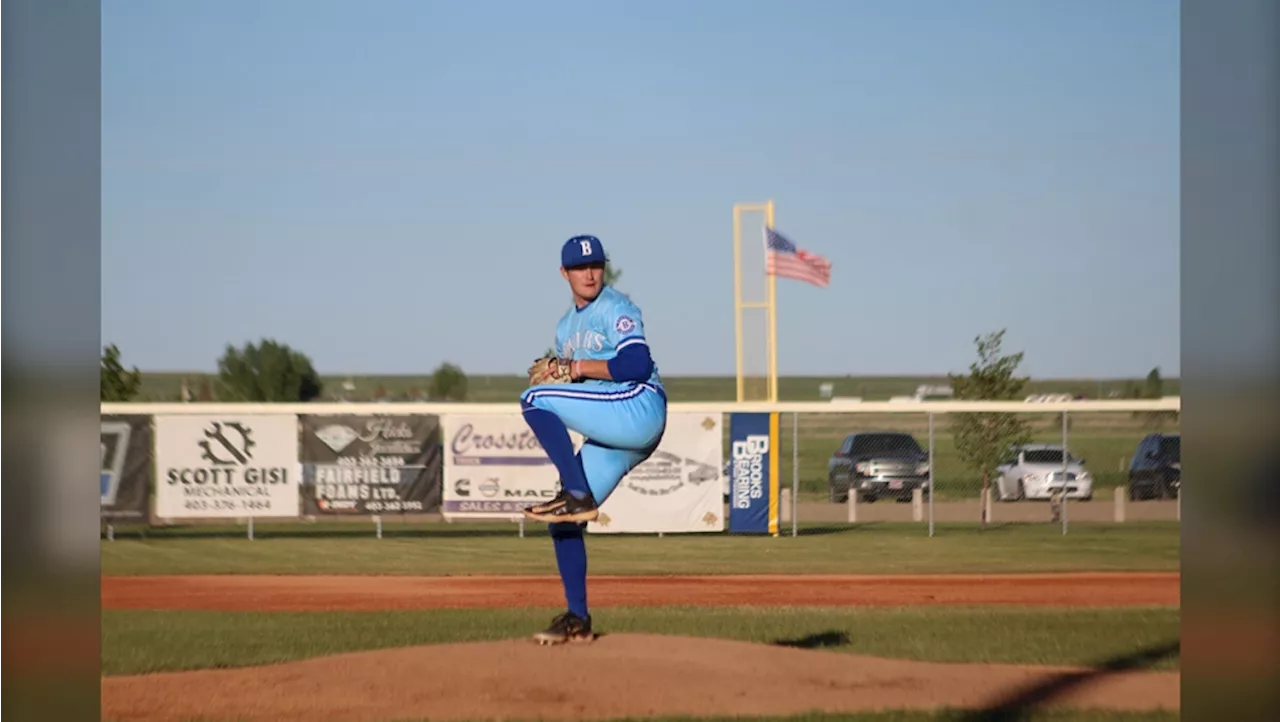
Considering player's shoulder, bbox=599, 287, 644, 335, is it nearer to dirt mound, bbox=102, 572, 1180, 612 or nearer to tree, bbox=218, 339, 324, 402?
dirt mound, bbox=102, 572, 1180, 612

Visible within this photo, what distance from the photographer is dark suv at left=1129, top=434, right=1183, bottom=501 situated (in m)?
28.7

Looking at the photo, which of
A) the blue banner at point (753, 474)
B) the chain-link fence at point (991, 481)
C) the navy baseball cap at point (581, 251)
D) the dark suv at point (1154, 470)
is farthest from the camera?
the dark suv at point (1154, 470)

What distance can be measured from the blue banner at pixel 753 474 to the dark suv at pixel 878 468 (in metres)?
4.61

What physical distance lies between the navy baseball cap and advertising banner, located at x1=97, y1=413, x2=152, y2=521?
59.5 feet

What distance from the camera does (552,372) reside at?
6.71 m

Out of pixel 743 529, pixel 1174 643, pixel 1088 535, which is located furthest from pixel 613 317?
pixel 1088 535

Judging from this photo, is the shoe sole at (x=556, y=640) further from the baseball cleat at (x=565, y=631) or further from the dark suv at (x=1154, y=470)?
the dark suv at (x=1154, y=470)

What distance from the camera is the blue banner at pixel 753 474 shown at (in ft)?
78.4

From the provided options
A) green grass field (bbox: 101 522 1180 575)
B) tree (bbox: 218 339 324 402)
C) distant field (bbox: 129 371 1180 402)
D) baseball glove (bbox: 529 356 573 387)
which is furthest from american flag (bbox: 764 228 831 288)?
distant field (bbox: 129 371 1180 402)

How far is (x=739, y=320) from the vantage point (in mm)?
28859

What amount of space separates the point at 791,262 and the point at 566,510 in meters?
22.6

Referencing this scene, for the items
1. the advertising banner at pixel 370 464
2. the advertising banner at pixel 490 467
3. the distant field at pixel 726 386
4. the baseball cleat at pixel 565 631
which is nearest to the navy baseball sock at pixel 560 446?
the baseball cleat at pixel 565 631
